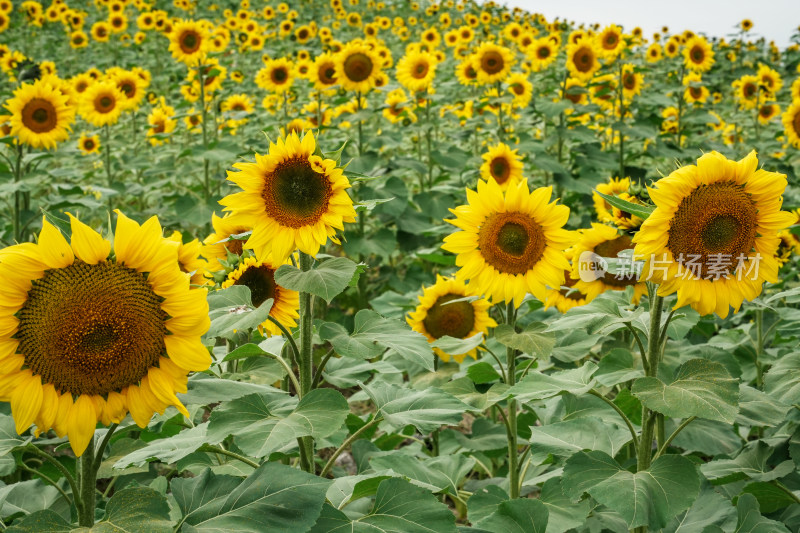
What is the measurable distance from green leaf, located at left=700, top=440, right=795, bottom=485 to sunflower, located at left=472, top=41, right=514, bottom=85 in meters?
4.35

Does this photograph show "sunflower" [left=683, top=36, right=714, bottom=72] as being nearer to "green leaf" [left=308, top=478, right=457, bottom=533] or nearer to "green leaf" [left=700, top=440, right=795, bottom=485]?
"green leaf" [left=700, top=440, right=795, bottom=485]

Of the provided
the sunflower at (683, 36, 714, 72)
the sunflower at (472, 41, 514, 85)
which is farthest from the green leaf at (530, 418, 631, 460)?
the sunflower at (683, 36, 714, 72)

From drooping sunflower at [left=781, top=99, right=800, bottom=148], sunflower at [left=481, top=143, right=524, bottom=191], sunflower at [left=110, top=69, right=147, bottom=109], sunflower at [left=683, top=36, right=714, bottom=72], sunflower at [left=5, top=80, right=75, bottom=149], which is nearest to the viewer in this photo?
sunflower at [left=5, top=80, right=75, bottom=149]

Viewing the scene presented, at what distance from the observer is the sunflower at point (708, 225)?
5.46 feet

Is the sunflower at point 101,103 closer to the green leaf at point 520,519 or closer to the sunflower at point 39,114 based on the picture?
the sunflower at point 39,114

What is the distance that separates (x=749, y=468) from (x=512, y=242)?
1059 mm

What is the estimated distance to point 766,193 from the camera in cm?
170

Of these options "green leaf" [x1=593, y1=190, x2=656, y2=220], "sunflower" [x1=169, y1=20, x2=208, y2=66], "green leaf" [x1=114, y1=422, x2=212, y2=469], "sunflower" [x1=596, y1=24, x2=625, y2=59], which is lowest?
"green leaf" [x1=114, y1=422, x2=212, y2=469]

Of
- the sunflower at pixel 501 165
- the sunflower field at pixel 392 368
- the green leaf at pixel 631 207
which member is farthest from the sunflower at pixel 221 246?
the sunflower at pixel 501 165

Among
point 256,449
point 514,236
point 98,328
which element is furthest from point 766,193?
point 98,328

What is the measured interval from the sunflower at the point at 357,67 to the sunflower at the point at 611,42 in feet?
6.62

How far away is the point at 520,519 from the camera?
1723mm

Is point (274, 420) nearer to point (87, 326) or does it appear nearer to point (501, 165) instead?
point (87, 326)

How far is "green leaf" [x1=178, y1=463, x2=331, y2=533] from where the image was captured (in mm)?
1324
